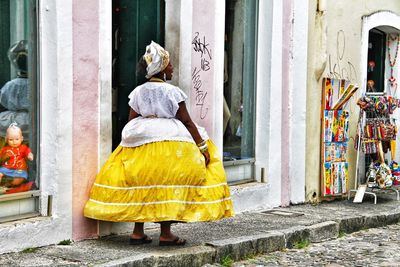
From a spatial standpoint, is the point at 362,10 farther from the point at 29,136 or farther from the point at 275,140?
the point at 29,136

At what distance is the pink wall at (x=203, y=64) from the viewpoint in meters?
8.12

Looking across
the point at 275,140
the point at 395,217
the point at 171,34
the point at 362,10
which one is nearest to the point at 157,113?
the point at 171,34

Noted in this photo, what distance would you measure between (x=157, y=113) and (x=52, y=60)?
98 centimetres

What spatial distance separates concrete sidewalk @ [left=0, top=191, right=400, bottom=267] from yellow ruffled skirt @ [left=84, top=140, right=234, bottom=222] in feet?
0.99

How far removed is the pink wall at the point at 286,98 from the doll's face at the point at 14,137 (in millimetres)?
4103

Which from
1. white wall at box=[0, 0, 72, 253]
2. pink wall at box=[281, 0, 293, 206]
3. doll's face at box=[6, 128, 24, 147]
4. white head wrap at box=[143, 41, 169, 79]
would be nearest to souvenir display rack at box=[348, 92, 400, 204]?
pink wall at box=[281, 0, 293, 206]

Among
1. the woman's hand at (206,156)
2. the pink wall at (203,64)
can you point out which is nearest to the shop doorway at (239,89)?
the pink wall at (203,64)

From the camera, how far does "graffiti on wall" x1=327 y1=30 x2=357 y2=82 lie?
10.5m

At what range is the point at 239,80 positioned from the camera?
9.27 meters

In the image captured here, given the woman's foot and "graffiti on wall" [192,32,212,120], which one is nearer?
the woman's foot

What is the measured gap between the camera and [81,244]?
6.63 m

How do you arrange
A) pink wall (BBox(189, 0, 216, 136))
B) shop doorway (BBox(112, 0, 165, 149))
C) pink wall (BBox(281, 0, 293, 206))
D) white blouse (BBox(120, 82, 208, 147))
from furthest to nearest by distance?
pink wall (BBox(281, 0, 293, 206)) → pink wall (BBox(189, 0, 216, 136)) → shop doorway (BBox(112, 0, 165, 149)) → white blouse (BBox(120, 82, 208, 147))

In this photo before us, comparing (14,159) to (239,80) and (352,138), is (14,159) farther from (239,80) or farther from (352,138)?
(352,138)

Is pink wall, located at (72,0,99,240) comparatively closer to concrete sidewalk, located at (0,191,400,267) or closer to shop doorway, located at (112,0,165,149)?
concrete sidewalk, located at (0,191,400,267)
